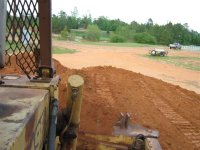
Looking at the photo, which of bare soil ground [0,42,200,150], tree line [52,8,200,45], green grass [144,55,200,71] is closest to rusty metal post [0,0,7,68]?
bare soil ground [0,42,200,150]

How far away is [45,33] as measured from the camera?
2844 mm

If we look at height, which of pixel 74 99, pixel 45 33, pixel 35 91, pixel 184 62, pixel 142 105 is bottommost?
pixel 184 62

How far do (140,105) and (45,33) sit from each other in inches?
265

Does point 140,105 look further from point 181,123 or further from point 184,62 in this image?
point 184,62

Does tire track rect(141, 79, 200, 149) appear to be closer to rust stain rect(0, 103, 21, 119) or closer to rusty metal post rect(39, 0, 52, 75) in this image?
rusty metal post rect(39, 0, 52, 75)

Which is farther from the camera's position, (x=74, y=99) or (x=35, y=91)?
(x=74, y=99)

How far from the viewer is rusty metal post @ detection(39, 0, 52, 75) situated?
9.04 feet

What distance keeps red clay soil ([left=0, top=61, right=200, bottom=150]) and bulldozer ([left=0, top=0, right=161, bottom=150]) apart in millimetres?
1722

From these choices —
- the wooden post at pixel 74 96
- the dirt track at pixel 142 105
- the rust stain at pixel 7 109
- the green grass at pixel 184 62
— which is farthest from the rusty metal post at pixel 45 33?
the green grass at pixel 184 62

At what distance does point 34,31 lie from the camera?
2910 millimetres

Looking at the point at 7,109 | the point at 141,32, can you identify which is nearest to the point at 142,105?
the point at 7,109

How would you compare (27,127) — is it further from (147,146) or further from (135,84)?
(135,84)

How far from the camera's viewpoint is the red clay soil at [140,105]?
6.88 m

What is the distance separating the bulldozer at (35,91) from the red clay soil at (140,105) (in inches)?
67.8
